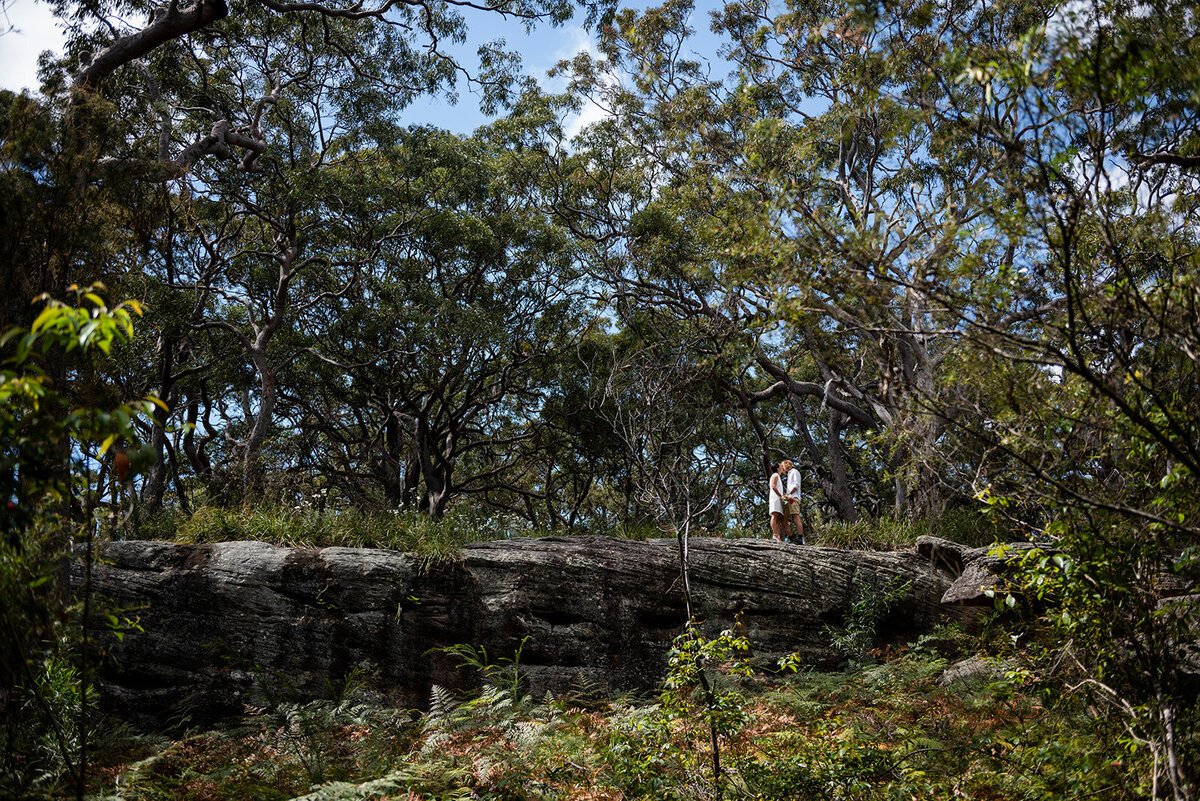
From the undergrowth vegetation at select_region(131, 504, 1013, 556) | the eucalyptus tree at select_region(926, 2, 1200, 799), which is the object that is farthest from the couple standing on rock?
the eucalyptus tree at select_region(926, 2, 1200, 799)

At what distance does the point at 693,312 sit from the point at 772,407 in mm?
8906

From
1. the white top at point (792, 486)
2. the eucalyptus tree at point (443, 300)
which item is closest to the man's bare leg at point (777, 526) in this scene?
the white top at point (792, 486)

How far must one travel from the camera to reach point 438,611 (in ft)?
34.9

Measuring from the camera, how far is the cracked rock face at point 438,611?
968 centimetres

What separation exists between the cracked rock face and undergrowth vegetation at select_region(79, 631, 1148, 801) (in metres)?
1.04

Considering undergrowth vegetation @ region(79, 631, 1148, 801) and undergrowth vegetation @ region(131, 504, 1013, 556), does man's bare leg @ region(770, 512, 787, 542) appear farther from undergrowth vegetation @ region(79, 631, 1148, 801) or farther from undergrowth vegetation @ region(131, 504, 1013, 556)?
undergrowth vegetation @ region(79, 631, 1148, 801)

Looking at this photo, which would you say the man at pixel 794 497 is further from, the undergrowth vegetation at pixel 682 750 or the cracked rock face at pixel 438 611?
the undergrowth vegetation at pixel 682 750

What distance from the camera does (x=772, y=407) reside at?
24172 millimetres

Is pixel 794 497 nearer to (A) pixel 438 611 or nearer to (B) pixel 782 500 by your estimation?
(B) pixel 782 500

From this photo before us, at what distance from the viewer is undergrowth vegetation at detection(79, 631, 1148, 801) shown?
568 cm

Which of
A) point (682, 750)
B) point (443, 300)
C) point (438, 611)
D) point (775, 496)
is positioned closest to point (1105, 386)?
point (682, 750)

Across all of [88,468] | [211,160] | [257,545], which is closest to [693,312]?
[257,545]

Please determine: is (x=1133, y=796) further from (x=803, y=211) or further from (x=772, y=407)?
(x=772, y=407)

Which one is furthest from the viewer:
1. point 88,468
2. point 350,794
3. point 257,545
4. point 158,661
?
point 257,545
